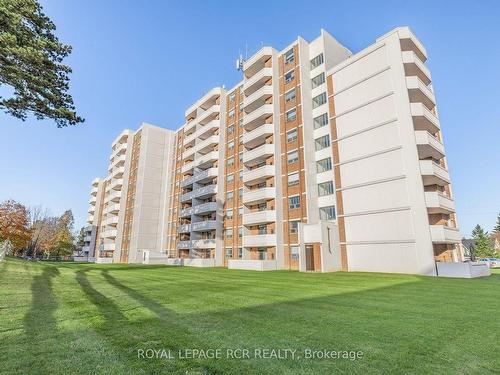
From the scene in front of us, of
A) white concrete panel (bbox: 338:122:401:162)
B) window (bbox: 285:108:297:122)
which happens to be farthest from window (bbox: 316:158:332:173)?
window (bbox: 285:108:297:122)

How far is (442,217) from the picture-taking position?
3062 cm

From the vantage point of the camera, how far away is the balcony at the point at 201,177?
1964 inches

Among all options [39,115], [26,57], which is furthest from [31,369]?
[39,115]

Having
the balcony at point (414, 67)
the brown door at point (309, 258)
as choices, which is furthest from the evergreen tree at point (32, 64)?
the balcony at point (414, 67)

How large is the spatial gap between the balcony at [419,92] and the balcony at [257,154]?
17877mm

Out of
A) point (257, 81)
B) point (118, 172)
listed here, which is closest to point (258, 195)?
point (257, 81)

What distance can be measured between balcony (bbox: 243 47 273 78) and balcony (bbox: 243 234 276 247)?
2777cm

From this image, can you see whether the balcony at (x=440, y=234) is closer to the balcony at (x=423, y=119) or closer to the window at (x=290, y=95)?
the balcony at (x=423, y=119)

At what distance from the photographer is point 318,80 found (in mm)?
39000

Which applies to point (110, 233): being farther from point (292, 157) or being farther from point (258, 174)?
point (292, 157)

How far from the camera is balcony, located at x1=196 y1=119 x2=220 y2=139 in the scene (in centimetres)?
5259

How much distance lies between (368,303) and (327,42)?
38.5m

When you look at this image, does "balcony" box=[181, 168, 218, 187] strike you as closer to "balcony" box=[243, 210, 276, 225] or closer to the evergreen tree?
"balcony" box=[243, 210, 276, 225]

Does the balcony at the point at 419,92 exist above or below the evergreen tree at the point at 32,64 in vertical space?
above
